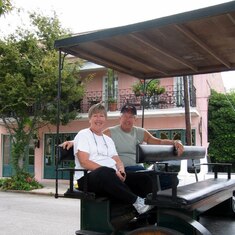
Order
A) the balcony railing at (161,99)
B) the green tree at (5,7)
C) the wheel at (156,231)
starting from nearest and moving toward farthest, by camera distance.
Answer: the wheel at (156,231), the green tree at (5,7), the balcony railing at (161,99)

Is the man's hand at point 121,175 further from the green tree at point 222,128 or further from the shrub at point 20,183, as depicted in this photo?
the green tree at point 222,128

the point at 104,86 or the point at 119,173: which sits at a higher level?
the point at 104,86

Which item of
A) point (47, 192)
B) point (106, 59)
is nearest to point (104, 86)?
point (47, 192)

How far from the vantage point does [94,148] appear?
390 cm

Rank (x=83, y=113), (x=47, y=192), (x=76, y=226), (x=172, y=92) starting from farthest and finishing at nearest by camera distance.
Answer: (x=83, y=113) < (x=172, y=92) < (x=47, y=192) < (x=76, y=226)

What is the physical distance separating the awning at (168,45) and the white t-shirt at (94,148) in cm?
92

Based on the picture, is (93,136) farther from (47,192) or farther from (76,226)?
(47,192)

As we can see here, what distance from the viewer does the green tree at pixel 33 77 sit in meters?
16.0

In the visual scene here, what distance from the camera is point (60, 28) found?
57.1 feet

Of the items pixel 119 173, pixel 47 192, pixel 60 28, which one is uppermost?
pixel 60 28

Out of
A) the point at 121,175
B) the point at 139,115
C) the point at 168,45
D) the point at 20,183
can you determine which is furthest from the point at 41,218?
the point at 139,115

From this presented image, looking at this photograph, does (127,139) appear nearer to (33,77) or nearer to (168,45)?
(168,45)

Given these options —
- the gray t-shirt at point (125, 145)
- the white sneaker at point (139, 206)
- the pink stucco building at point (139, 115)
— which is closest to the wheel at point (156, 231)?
the white sneaker at point (139, 206)

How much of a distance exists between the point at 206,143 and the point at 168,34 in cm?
1611
